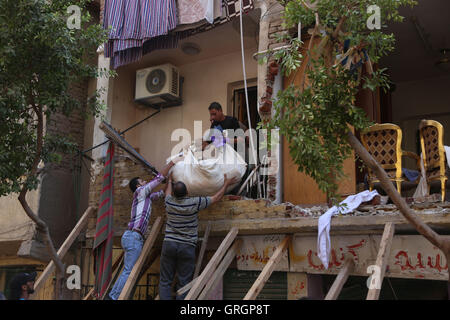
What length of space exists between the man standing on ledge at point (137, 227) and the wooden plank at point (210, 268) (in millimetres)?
1312

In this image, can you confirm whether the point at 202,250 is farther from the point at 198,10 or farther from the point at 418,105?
the point at 418,105

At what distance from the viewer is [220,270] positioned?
22.3 ft

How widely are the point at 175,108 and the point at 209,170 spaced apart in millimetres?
4078

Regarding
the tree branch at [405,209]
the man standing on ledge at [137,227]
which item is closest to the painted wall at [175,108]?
the man standing on ledge at [137,227]

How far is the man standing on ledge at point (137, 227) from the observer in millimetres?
7164

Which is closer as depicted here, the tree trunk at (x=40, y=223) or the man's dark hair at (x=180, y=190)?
the tree trunk at (x=40, y=223)

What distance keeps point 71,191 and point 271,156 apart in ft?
16.8

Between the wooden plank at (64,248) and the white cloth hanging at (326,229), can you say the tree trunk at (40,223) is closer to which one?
the wooden plank at (64,248)

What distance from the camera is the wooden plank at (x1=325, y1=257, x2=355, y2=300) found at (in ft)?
17.7

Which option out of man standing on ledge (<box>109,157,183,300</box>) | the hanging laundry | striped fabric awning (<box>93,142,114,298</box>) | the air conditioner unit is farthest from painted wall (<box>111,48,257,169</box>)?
man standing on ledge (<box>109,157,183,300</box>)

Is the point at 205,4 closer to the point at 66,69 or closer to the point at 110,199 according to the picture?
the point at 66,69

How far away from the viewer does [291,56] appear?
506cm

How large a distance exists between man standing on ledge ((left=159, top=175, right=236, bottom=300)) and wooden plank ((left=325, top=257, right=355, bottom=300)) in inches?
77.9
